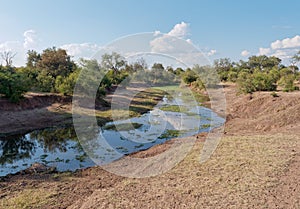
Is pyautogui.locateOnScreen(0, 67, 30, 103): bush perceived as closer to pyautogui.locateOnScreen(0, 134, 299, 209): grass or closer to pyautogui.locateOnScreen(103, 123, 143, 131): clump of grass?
pyautogui.locateOnScreen(103, 123, 143, 131): clump of grass

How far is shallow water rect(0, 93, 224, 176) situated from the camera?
34.1 ft

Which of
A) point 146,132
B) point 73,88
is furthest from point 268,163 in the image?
point 73,88

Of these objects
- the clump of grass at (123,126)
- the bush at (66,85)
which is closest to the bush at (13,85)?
the bush at (66,85)

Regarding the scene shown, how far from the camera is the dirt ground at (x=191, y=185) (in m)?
6.03

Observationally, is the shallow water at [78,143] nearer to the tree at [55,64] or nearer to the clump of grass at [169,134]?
the clump of grass at [169,134]

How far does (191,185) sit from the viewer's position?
6.84m

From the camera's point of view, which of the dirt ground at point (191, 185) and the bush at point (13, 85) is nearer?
the dirt ground at point (191, 185)

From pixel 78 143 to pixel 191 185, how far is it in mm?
8613

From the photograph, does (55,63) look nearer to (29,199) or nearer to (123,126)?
(123,126)

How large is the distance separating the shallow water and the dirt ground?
162cm

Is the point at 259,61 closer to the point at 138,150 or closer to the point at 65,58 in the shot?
the point at 65,58

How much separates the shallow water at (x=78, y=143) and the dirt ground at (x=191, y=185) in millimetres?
1625

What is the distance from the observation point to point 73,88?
22938mm

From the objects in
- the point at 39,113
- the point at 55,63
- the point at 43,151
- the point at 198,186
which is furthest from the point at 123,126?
the point at 55,63
